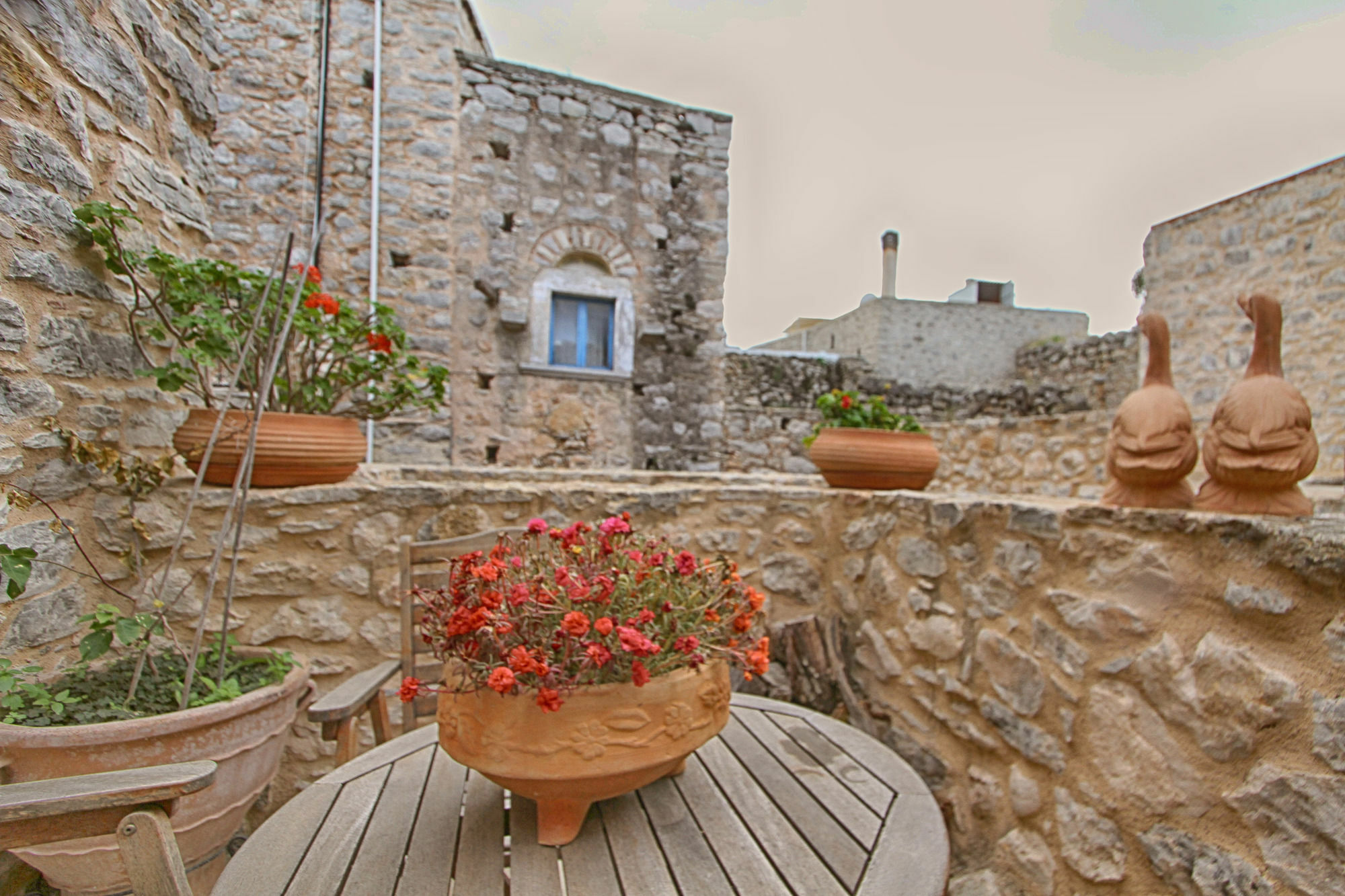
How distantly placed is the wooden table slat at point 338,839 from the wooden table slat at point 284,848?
11 millimetres

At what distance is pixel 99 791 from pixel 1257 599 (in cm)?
174

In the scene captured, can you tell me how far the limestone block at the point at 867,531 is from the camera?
85.6 inches

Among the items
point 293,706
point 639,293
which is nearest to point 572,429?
point 639,293

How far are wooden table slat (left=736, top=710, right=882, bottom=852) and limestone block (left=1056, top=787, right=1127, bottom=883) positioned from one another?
0.65 meters

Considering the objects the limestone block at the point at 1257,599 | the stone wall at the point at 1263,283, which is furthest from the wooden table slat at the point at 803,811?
the stone wall at the point at 1263,283

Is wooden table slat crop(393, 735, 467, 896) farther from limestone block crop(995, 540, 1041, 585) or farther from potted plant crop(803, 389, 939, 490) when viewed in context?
potted plant crop(803, 389, 939, 490)

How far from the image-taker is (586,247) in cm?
582

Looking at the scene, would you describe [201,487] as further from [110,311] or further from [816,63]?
[816,63]

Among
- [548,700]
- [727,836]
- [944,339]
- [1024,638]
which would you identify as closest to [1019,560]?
[1024,638]

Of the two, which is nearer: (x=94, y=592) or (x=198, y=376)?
(x=94, y=592)

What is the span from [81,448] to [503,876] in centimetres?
162

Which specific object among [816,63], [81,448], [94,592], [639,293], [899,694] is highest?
[816,63]

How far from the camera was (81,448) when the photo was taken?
5.39 feet

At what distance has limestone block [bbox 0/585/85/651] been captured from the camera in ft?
4.87
